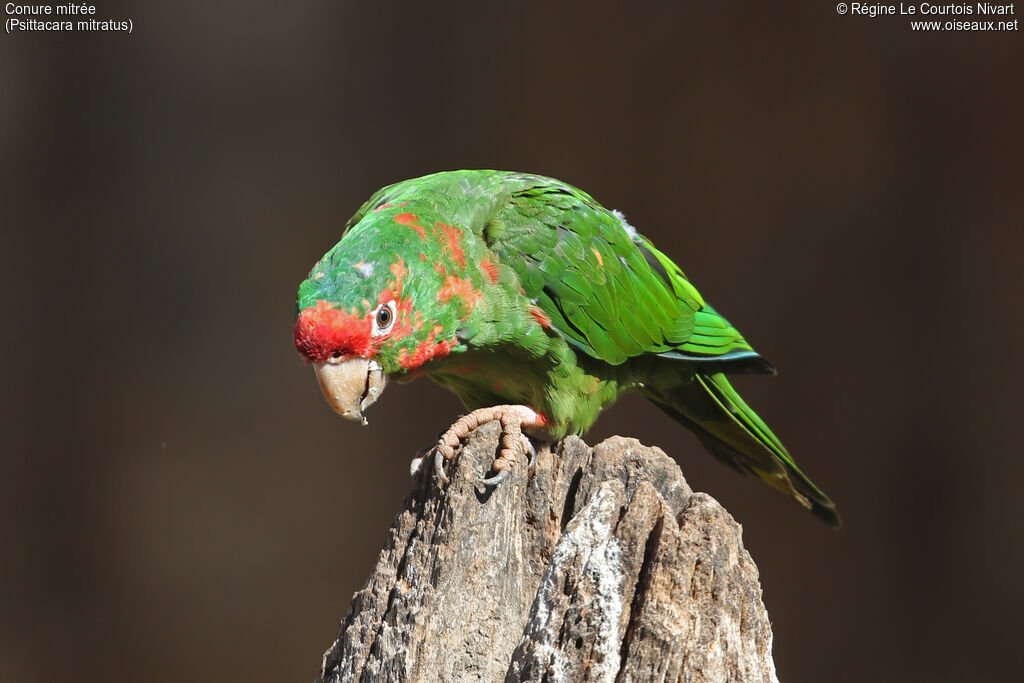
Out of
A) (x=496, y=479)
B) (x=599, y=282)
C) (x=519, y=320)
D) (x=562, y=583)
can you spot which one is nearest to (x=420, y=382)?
(x=599, y=282)

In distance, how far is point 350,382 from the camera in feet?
8.78

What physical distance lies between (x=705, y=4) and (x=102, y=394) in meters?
4.51

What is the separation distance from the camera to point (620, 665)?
77.8 inches

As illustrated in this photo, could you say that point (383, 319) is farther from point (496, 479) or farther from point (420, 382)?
point (420, 382)

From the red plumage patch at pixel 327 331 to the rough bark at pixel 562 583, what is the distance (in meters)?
0.43

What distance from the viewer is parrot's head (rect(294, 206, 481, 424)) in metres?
2.58

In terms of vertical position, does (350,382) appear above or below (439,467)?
above

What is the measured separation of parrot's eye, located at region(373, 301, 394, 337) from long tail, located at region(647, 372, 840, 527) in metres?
1.51

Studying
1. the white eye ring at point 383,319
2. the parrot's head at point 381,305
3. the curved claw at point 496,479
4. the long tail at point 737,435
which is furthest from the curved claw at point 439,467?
the long tail at point 737,435

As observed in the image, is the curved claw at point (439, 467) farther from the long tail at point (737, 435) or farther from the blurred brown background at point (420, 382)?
the blurred brown background at point (420, 382)

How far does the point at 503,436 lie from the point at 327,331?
68 cm

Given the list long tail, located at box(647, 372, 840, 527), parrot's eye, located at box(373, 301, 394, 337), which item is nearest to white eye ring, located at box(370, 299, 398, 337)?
parrot's eye, located at box(373, 301, 394, 337)

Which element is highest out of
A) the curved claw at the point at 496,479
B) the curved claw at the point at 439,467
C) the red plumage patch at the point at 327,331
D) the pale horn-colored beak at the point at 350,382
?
the red plumage patch at the point at 327,331

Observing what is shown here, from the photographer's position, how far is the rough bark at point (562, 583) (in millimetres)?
1969
